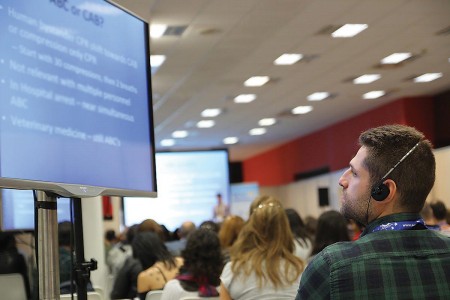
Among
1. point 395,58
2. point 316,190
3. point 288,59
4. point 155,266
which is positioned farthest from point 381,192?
point 316,190

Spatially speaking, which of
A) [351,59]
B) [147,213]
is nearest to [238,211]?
[147,213]

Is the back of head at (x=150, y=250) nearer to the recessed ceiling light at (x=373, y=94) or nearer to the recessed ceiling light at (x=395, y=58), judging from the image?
the recessed ceiling light at (x=395, y=58)

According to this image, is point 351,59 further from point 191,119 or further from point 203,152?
point 191,119

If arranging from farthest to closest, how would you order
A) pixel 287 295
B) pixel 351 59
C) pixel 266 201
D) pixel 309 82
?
pixel 309 82 → pixel 351 59 → pixel 266 201 → pixel 287 295

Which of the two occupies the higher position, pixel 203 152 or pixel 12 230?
pixel 203 152

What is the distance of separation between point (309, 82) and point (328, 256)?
1167 centimetres

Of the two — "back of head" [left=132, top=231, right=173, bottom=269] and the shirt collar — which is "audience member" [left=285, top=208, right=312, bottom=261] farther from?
the shirt collar

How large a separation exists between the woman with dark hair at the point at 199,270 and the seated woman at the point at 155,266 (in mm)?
918

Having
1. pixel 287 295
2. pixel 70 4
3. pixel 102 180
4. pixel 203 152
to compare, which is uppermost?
pixel 203 152

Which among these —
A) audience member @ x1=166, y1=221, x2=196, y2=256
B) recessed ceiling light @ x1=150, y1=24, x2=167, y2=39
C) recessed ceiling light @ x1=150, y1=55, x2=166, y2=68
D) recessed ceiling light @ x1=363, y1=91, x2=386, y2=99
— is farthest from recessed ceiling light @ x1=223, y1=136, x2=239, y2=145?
recessed ceiling light @ x1=150, y1=24, x2=167, y2=39

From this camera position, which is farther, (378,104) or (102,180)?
(378,104)

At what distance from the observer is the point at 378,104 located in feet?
53.2

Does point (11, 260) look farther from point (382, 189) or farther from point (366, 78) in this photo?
point (366, 78)

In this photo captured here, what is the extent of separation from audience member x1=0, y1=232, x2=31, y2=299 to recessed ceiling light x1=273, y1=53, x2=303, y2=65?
6126mm
